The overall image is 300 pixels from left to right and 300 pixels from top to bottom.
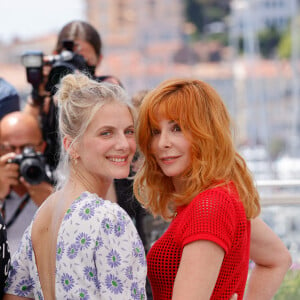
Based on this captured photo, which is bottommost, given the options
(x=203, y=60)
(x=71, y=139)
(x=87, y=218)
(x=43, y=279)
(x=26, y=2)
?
(x=203, y=60)

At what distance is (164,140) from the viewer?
1.76 meters

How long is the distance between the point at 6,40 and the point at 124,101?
51881 millimetres

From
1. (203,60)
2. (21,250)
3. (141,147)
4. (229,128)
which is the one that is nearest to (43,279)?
(21,250)

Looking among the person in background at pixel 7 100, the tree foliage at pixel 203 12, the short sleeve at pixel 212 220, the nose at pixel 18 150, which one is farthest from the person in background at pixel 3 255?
the tree foliage at pixel 203 12

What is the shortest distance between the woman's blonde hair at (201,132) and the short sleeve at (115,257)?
23cm

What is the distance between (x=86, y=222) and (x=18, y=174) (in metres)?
1.05

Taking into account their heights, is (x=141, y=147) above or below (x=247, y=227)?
above

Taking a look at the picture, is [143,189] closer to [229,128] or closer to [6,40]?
[229,128]

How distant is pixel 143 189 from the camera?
6.51 ft

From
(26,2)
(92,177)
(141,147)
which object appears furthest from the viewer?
(26,2)

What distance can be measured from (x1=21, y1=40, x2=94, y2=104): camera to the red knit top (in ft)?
3.32

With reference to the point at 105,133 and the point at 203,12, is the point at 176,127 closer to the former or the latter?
the point at 105,133

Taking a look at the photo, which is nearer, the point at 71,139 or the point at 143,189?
the point at 71,139

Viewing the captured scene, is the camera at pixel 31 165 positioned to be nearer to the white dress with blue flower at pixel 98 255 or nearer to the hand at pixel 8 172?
the hand at pixel 8 172
